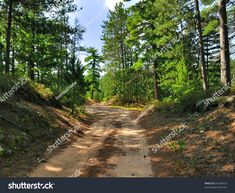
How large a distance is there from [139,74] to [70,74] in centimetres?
1188

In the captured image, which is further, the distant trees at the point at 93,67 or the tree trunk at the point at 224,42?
the distant trees at the point at 93,67

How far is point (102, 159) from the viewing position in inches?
555

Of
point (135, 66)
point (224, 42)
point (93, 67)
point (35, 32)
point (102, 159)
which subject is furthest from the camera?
point (93, 67)

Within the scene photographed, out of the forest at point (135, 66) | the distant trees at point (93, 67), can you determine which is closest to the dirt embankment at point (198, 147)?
the forest at point (135, 66)

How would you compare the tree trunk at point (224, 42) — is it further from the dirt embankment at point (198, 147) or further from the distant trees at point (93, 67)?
the distant trees at point (93, 67)

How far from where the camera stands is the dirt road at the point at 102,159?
12.0 m

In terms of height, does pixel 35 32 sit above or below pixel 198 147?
above

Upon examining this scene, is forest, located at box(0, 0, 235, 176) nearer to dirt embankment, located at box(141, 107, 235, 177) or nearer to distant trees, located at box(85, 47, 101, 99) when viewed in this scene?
→ dirt embankment, located at box(141, 107, 235, 177)

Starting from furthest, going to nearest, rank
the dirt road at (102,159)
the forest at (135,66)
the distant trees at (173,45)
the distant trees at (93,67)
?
the distant trees at (93,67) → the distant trees at (173,45) → the forest at (135,66) → the dirt road at (102,159)

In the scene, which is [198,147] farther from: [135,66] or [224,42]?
[135,66]

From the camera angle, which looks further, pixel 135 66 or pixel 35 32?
pixel 135 66

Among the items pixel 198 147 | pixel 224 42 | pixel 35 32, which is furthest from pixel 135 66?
pixel 198 147

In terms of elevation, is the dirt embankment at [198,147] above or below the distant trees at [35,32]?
below

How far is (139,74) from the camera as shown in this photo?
40.4m
